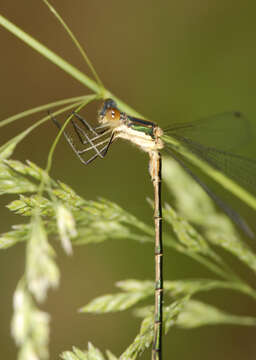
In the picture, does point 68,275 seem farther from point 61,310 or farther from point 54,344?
point 54,344

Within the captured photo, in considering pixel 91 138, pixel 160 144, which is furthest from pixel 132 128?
pixel 91 138

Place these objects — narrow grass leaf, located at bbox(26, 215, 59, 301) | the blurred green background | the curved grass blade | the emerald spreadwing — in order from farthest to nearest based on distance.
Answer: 1. the blurred green background
2. the emerald spreadwing
3. the curved grass blade
4. narrow grass leaf, located at bbox(26, 215, 59, 301)

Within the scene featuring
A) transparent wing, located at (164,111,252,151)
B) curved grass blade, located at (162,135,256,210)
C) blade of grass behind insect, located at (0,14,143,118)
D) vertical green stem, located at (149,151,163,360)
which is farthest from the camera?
transparent wing, located at (164,111,252,151)

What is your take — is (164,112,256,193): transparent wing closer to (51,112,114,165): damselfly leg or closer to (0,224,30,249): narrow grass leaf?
(51,112,114,165): damselfly leg

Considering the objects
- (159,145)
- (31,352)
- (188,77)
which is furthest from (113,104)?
(188,77)

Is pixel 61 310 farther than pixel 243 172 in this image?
Yes

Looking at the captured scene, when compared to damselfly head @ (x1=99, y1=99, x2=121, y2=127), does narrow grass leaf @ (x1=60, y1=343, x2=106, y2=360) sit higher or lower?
lower

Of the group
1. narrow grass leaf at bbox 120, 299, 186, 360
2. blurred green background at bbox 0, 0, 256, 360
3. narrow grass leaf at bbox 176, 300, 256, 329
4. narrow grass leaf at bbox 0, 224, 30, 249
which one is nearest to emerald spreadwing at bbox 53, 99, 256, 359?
narrow grass leaf at bbox 120, 299, 186, 360
